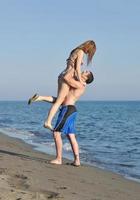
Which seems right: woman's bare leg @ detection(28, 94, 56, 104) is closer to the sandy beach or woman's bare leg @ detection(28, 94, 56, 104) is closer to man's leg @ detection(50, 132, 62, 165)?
man's leg @ detection(50, 132, 62, 165)

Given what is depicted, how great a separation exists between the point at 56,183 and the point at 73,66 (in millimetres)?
2303

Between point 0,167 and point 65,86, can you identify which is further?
point 65,86

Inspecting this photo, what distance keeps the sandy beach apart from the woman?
820 mm

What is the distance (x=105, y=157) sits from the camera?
13.0 meters

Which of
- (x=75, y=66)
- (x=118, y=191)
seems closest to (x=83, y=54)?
(x=75, y=66)

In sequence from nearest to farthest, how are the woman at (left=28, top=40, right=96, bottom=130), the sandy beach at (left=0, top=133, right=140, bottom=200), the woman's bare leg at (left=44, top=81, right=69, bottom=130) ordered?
the sandy beach at (left=0, top=133, right=140, bottom=200), the woman at (left=28, top=40, right=96, bottom=130), the woman's bare leg at (left=44, top=81, right=69, bottom=130)

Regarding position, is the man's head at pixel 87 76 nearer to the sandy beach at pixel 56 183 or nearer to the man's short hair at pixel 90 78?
the man's short hair at pixel 90 78

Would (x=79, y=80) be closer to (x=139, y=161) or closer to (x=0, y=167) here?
(x=0, y=167)

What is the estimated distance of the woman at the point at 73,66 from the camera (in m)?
8.34

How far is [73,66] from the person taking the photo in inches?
331

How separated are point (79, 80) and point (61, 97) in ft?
1.33

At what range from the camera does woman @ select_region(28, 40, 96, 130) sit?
8.34 m

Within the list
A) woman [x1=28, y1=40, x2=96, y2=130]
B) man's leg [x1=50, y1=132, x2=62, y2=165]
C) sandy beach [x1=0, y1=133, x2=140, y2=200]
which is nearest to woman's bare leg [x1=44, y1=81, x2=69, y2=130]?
woman [x1=28, y1=40, x2=96, y2=130]

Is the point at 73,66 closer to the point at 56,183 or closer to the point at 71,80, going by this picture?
the point at 71,80
